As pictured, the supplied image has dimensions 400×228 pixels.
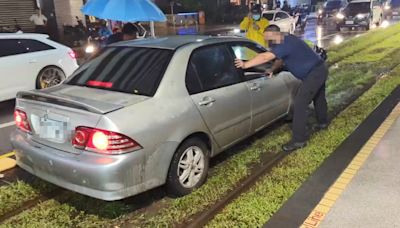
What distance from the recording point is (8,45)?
7.57 m

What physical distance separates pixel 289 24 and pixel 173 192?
741 inches

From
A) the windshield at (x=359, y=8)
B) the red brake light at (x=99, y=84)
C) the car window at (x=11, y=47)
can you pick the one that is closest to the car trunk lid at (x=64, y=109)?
the red brake light at (x=99, y=84)

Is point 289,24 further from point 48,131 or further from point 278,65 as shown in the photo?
point 48,131

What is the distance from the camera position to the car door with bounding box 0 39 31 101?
24.2 feet

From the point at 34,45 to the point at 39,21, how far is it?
12413 millimetres

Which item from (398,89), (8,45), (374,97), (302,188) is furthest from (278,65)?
(8,45)

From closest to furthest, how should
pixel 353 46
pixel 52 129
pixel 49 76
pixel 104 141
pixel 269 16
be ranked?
1. pixel 104 141
2. pixel 52 129
3. pixel 49 76
4. pixel 353 46
5. pixel 269 16

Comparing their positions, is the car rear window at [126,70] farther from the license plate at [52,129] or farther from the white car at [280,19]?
the white car at [280,19]

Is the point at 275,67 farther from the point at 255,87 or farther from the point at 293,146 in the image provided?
the point at 293,146

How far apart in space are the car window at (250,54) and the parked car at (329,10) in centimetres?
2614

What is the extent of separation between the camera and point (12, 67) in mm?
7492

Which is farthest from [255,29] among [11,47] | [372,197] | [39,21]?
[39,21]

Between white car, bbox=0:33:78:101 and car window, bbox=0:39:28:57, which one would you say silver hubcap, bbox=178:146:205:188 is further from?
car window, bbox=0:39:28:57

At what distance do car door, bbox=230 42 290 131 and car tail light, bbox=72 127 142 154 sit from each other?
72.7 inches
